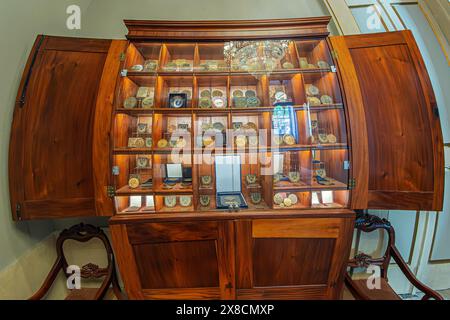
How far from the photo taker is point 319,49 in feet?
4.19

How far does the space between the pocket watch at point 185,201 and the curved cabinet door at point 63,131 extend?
0.46 m

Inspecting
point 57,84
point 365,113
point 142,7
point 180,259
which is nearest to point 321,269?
point 180,259

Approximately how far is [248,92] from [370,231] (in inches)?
59.8

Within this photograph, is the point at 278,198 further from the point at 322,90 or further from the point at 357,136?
the point at 322,90

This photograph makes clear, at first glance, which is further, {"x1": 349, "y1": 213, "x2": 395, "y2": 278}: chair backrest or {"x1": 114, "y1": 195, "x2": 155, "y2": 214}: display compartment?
{"x1": 349, "y1": 213, "x2": 395, "y2": 278}: chair backrest

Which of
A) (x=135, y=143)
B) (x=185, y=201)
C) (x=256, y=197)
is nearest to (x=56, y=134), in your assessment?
(x=135, y=143)

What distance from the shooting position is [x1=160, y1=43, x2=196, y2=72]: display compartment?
128cm

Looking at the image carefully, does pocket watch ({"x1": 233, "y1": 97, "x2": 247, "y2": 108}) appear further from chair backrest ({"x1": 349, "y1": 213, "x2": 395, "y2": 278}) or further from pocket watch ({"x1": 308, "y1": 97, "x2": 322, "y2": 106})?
chair backrest ({"x1": 349, "y1": 213, "x2": 395, "y2": 278})

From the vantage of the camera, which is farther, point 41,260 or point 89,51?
point 41,260

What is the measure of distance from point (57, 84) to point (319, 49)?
1.88 metres

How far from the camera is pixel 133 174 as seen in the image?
1.25 metres

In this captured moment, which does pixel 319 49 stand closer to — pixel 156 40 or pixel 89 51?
pixel 156 40

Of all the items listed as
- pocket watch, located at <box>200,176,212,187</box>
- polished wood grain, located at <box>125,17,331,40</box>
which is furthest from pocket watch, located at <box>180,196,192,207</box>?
polished wood grain, located at <box>125,17,331,40</box>

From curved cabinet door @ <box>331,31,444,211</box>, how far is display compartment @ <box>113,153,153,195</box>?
1.39 metres
